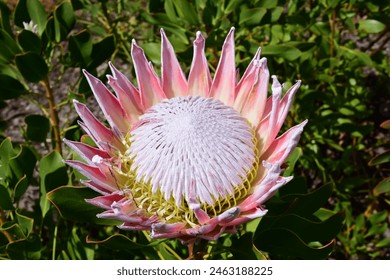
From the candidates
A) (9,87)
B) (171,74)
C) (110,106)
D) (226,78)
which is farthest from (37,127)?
(226,78)

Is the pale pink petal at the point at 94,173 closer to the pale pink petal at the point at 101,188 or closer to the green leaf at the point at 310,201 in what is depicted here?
the pale pink petal at the point at 101,188

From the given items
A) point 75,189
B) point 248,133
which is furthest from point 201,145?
point 75,189

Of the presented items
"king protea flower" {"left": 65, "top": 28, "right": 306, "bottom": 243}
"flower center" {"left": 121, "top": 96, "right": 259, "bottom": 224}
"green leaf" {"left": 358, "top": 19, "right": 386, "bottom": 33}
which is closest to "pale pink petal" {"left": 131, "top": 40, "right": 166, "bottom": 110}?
"king protea flower" {"left": 65, "top": 28, "right": 306, "bottom": 243}

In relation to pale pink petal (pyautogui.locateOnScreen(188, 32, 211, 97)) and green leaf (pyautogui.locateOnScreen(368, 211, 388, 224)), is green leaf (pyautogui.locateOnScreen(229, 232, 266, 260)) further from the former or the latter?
green leaf (pyautogui.locateOnScreen(368, 211, 388, 224))

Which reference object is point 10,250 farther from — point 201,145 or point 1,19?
point 1,19

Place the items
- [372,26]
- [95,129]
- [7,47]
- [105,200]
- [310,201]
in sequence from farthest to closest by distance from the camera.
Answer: [372,26] → [7,47] → [310,201] → [95,129] → [105,200]

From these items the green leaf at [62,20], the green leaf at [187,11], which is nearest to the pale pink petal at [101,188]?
the green leaf at [62,20]

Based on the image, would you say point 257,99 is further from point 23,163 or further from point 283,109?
point 23,163
